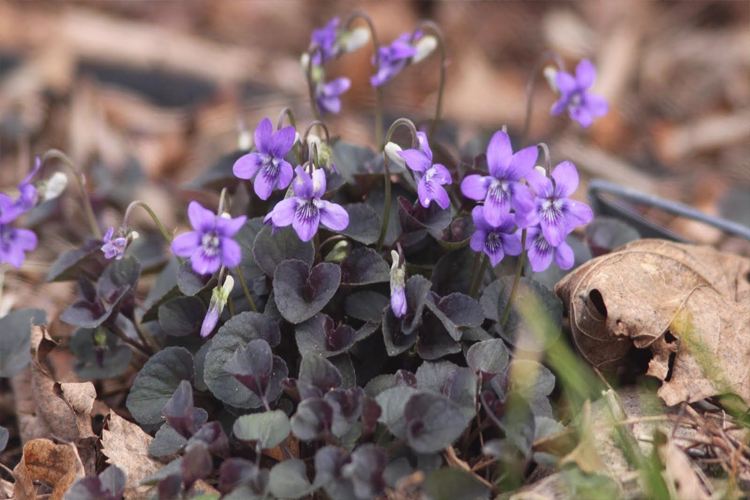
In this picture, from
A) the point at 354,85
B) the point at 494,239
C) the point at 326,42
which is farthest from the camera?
the point at 354,85

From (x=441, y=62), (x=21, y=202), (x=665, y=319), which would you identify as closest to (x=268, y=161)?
(x=441, y=62)

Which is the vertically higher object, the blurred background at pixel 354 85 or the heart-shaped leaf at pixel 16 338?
the heart-shaped leaf at pixel 16 338

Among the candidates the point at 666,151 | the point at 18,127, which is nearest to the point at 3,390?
the point at 18,127

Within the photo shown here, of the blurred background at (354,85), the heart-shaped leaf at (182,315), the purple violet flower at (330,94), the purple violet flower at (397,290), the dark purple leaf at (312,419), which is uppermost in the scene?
the purple violet flower at (330,94)

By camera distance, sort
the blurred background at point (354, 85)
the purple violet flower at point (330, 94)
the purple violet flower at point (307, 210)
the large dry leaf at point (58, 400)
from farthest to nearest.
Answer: the blurred background at point (354, 85), the purple violet flower at point (330, 94), the large dry leaf at point (58, 400), the purple violet flower at point (307, 210)

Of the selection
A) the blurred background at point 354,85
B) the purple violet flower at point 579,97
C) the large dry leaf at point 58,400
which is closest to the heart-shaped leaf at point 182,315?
the large dry leaf at point 58,400

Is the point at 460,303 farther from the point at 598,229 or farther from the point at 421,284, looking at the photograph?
the point at 598,229

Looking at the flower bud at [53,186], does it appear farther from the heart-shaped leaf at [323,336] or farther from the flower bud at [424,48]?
the flower bud at [424,48]

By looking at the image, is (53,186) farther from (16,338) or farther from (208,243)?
(208,243)
